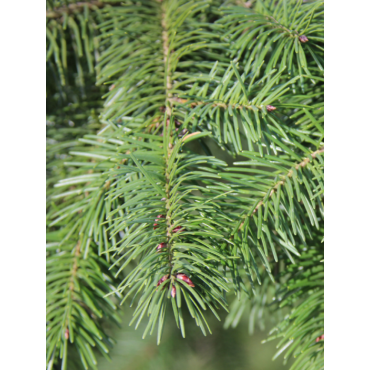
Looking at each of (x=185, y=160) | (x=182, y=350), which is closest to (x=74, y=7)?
(x=185, y=160)

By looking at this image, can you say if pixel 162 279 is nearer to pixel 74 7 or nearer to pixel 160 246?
pixel 160 246

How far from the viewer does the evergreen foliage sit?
0.74ft

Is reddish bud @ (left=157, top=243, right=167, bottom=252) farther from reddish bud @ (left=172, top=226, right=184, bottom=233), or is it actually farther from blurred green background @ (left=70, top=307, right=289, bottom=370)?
blurred green background @ (left=70, top=307, right=289, bottom=370)

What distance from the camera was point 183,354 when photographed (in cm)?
42

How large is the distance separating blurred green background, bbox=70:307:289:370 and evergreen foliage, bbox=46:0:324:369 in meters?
0.09

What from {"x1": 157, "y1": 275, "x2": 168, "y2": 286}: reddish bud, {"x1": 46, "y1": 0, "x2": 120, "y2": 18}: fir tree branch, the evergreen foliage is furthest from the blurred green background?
{"x1": 46, "y1": 0, "x2": 120, "y2": 18}: fir tree branch

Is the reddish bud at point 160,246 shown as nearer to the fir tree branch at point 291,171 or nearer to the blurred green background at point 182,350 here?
the fir tree branch at point 291,171

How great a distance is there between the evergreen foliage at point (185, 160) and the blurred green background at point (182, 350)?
3.5 inches

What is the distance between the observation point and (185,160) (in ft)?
0.79

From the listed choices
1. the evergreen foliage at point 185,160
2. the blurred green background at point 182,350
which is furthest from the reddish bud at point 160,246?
the blurred green background at point 182,350

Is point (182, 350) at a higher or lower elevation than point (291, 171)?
lower

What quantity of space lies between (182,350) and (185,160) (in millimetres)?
312

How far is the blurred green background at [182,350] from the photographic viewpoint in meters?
0.41
